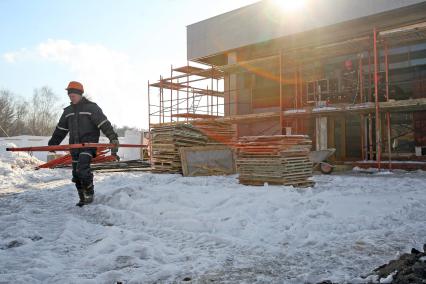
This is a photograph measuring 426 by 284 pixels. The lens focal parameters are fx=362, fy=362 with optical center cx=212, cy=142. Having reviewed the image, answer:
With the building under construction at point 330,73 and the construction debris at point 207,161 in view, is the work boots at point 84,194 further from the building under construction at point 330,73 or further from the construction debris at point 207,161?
the building under construction at point 330,73

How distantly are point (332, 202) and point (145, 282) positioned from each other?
148 inches

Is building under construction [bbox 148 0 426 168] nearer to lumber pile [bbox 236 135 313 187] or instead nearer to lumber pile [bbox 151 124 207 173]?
lumber pile [bbox 151 124 207 173]

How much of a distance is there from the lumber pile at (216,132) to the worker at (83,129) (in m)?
5.96

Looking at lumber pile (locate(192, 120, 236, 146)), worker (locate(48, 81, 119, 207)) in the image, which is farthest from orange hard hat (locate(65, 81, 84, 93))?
lumber pile (locate(192, 120, 236, 146))

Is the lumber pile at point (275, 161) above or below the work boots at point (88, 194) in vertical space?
above

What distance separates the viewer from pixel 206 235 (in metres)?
4.38

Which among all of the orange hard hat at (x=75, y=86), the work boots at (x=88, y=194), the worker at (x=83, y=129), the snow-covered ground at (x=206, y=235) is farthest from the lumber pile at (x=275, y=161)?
the orange hard hat at (x=75, y=86)

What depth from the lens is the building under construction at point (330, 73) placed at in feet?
43.2

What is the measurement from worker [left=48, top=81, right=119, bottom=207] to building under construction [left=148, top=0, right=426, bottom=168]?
25.7 ft

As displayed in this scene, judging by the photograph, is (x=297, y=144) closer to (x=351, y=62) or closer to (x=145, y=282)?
(x=145, y=282)

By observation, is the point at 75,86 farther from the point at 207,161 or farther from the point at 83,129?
the point at 207,161

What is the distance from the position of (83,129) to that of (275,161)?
4088 mm

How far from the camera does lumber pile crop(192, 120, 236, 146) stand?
40.5 ft

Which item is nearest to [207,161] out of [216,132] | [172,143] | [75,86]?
[172,143]
